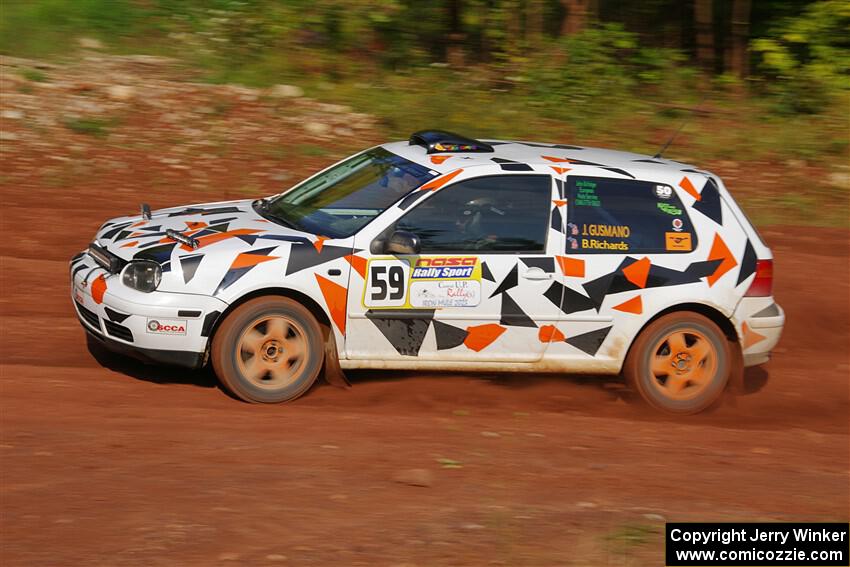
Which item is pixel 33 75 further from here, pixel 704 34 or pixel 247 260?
pixel 704 34

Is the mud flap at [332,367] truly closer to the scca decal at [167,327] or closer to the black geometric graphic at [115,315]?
the scca decal at [167,327]

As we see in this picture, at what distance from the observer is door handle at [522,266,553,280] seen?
288 inches

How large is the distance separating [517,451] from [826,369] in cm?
376

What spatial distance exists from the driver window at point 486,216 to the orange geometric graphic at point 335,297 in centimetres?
57

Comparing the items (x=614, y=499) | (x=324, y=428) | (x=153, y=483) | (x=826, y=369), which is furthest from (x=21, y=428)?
(x=826, y=369)

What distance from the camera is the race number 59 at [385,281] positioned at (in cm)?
710

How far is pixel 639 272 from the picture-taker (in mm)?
7535

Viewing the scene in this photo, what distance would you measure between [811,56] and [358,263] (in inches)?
466

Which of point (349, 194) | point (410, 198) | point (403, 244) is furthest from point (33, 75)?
point (403, 244)

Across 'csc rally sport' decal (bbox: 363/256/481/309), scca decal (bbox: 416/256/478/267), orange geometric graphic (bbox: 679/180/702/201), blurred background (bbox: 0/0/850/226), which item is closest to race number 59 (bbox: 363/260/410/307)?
'csc rally sport' decal (bbox: 363/256/481/309)

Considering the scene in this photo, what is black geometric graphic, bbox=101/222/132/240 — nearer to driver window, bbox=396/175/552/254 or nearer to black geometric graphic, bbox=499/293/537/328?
driver window, bbox=396/175/552/254

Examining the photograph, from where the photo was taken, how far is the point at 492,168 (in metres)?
7.48

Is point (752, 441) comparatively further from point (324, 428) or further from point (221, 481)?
point (221, 481)

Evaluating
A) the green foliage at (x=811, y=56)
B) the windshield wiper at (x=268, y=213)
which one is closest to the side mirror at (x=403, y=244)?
A: the windshield wiper at (x=268, y=213)
